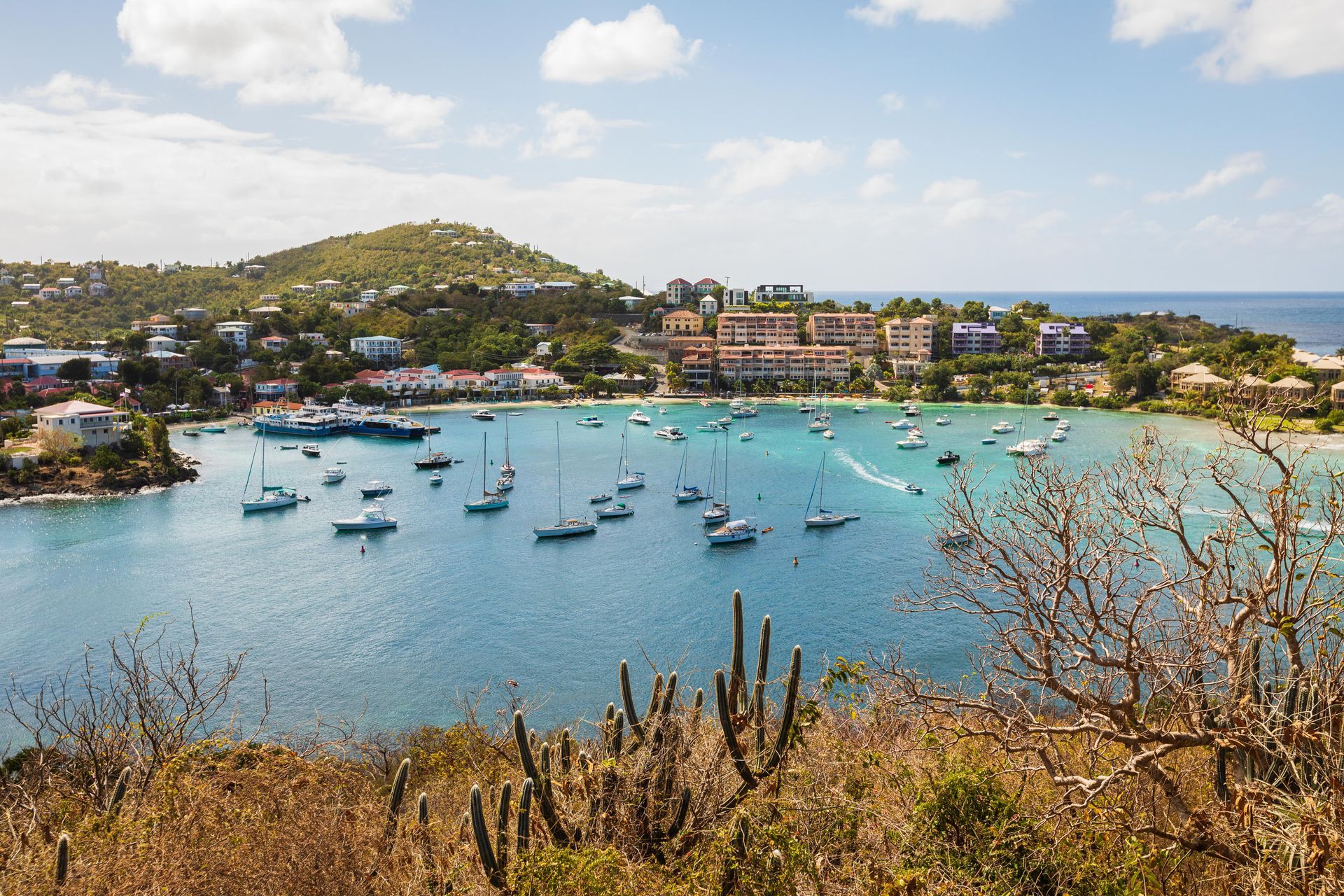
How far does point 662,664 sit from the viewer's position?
14727 millimetres

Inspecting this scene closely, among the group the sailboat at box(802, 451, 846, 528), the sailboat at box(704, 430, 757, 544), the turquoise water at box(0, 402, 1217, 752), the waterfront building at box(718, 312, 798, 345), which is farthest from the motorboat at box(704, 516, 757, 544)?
the waterfront building at box(718, 312, 798, 345)

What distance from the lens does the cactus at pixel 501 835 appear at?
5.00 metres

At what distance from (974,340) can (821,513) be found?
1750 inches

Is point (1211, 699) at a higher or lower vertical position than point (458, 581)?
higher

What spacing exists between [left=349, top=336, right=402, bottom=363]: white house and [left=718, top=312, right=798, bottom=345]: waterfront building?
80.3 ft

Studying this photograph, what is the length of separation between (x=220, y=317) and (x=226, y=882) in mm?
75062

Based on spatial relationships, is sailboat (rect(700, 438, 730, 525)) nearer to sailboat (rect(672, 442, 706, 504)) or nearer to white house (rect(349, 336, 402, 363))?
sailboat (rect(672, 442, 706, 504))

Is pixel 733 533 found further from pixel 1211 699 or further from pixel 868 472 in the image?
pixel 1211 699

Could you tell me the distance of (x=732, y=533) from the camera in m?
22.8

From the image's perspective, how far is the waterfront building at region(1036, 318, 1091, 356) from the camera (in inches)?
2496

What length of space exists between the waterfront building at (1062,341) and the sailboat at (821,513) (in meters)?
39.7

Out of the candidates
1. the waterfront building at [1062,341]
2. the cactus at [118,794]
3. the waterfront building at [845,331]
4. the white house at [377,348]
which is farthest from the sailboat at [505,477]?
the waterfront building at [1062,341]

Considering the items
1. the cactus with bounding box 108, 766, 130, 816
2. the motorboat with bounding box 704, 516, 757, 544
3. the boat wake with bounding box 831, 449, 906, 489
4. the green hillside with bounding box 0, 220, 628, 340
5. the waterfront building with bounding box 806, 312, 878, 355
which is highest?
the green hillside with bounding box 0, 220, 628, 340

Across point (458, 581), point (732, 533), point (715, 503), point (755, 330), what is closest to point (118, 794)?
point (458, 581)
